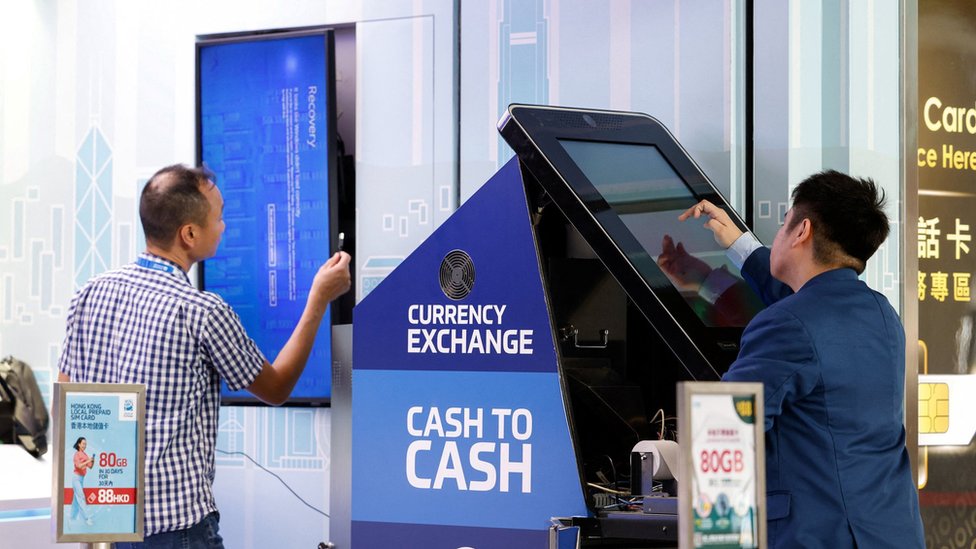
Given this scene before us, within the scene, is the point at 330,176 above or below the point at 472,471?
above

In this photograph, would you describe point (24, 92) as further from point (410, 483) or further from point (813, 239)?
point (813, 239)

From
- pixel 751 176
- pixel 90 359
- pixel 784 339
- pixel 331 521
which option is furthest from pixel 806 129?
pixel 90 359

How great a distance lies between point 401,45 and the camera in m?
4.04

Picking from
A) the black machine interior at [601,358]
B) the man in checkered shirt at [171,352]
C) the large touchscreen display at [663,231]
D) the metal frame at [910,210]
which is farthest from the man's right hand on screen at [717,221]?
the man in checkered shirt at [171,352]

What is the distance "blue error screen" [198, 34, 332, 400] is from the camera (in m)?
4.12

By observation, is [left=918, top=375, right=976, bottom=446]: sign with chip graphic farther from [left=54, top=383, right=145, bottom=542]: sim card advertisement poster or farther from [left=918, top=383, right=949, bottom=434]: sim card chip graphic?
[left=54, top=383, right=145, bottom=542]: sim card advertisement poster

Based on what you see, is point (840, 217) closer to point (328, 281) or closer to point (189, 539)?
point (328, 281)

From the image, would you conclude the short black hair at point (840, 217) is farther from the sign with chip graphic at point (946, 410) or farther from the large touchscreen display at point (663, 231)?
the sign with chip graphic at point (946, 410)

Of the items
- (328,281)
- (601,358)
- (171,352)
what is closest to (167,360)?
(171,352)

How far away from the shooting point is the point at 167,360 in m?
2.72

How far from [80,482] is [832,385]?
4.62 ft

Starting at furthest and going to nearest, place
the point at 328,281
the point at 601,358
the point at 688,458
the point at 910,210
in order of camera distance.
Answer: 1. the point at 910,210
2. the point at 328,281
3. the point at 601,358
4. the point at 688,458

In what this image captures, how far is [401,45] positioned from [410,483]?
1.75 m

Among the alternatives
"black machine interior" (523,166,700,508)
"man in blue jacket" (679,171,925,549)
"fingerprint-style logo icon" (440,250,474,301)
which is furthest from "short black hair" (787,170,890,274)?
"fingerprint-style logo icon" (440,250,474,301)
